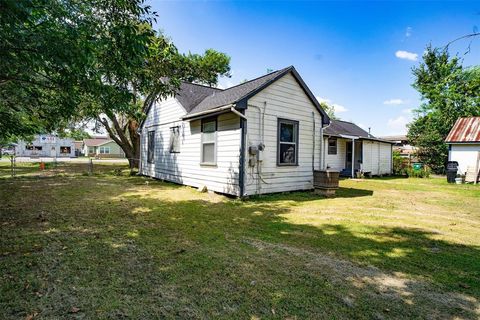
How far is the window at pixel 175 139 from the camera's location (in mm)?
11016

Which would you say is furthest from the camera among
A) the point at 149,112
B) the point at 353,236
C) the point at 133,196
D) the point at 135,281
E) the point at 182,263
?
the point at 149,112

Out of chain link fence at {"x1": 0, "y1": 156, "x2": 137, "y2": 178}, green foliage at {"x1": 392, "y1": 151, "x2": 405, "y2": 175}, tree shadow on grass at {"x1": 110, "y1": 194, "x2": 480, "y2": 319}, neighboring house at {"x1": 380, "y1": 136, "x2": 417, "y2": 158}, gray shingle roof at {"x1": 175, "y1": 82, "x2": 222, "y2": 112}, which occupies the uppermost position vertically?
gray shingle roof at {"x1": 175, "y1": 82, "x2": 222, "y2": 112}

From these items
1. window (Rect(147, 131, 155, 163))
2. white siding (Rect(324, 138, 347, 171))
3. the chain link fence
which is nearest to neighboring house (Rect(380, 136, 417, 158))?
white siding (Rect(324, 138, 347, 171))

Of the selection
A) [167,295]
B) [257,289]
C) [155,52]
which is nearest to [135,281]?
[167,295]

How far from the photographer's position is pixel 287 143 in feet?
28.5

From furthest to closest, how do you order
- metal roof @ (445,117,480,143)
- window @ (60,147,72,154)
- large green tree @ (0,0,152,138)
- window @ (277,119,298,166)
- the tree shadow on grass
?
1. window @ (60,147,72,154)
2. metal roof @ (445,117,480,143)
3. window @ (277,119,298,166)
4. large green tree @ (0,0,152,138)
5. the tree shadow on grass

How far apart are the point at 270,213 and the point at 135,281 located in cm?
388

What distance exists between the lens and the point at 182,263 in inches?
126

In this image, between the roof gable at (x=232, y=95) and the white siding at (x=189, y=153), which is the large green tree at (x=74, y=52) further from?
the white siding at (x=189, y=153)

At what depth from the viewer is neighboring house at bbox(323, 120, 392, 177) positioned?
1614 centimetres

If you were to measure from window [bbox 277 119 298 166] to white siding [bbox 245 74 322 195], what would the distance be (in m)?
0.16

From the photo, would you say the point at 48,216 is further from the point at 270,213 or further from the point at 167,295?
the point at 270,213

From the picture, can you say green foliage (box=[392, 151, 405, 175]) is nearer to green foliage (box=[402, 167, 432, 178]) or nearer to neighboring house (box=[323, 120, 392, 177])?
green foliage (box=[402, 167, 432, 178])

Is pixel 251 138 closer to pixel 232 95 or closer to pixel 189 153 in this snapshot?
pixel 232 95
